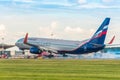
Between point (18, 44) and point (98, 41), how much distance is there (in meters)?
38.2

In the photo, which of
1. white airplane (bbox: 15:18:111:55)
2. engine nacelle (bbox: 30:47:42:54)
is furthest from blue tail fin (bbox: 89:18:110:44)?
engine nacelle (bbox: 30:47:42:54)

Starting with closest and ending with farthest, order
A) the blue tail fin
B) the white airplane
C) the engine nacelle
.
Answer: the blue tail fin → the white airplane → the engine nacelle

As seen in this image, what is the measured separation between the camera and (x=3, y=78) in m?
51.0

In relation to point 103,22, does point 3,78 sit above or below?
below

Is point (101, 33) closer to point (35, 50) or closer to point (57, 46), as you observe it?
point (57, 46)

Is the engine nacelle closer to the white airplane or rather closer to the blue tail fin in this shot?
the white airplane

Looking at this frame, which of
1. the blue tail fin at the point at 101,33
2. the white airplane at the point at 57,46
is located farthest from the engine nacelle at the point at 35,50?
the blue tail fin at the point at 101,33

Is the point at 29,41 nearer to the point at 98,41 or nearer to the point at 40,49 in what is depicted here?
the point at 40,49

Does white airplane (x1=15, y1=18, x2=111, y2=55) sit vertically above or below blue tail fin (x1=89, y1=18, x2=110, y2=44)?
below

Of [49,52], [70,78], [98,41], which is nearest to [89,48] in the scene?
[98,41]

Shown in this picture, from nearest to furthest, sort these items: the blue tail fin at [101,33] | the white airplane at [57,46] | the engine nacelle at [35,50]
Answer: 1. the blue tail fin at [101,33]
2. the white airplane at [57,46]
3. the engine nacelle at [35,50]

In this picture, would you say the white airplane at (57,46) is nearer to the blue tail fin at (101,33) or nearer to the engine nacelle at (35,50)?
the engine nacelle at (35,50)

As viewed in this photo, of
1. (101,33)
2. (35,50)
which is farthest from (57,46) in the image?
A: (101,33)

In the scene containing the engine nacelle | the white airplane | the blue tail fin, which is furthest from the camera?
the engine nacelle
